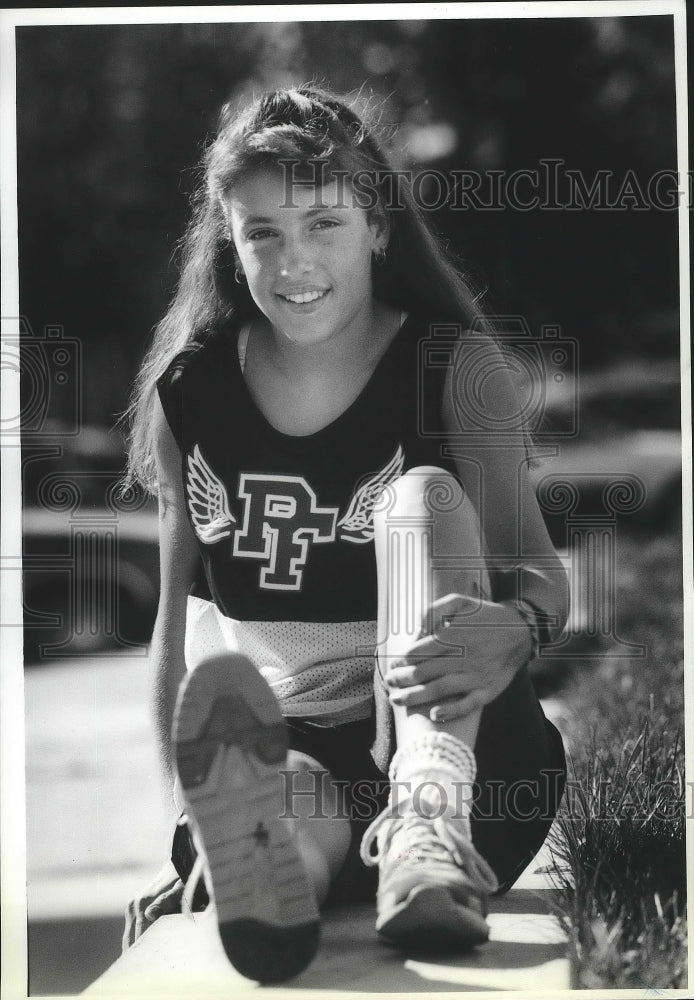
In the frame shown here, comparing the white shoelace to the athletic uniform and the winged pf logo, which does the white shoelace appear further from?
the winged pf logo

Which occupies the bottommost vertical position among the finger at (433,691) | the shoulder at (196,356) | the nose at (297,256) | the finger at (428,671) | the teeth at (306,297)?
the finger at (433,691)

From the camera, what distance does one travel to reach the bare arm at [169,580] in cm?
234

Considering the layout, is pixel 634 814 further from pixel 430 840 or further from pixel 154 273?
pixel 154 273

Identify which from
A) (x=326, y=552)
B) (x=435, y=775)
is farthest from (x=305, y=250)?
(x=435, y=775)

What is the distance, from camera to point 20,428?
2.32 metres

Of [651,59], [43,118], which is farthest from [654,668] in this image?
[43,118]

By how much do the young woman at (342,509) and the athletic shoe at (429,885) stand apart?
14 millimetres

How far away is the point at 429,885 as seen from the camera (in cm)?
208

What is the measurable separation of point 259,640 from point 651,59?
4.68ft

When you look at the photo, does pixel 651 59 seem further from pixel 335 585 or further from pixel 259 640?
pixel 259 640

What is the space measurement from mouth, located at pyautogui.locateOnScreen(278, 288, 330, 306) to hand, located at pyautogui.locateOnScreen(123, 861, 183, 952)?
119 cm

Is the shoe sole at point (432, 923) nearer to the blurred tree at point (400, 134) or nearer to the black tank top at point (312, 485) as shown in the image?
the black tank top at point (312, 485)

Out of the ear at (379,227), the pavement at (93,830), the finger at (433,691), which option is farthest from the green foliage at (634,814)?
the ear at (379,227)

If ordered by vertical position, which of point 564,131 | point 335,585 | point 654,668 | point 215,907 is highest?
point 564,131
